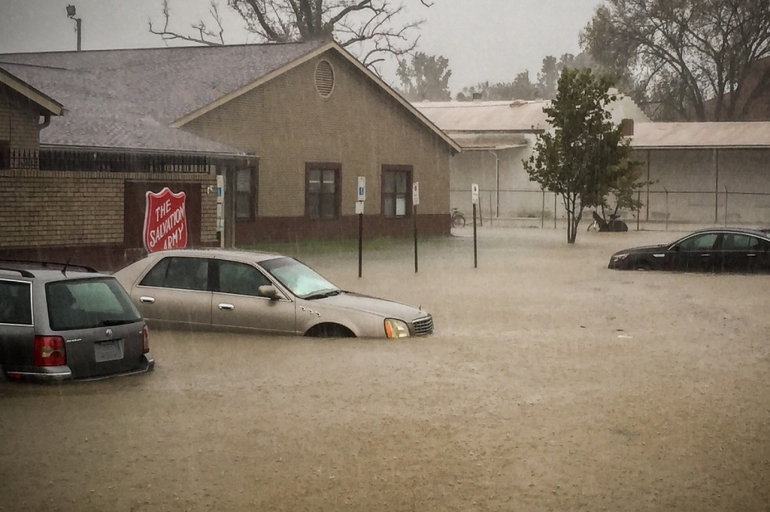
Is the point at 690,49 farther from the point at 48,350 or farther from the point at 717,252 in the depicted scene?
the point at 48,350

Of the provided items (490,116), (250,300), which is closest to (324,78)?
(250,300)

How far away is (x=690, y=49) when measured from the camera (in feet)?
242

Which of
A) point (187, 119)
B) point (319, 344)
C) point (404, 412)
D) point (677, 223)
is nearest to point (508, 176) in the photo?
point (677, 223)

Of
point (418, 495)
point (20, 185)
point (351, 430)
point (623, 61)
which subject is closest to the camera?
point (418, 495)

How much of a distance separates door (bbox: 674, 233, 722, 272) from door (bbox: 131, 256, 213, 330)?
15.6 m

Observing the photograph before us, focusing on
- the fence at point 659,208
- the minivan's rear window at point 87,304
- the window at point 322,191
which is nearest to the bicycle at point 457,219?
the fence at point 659,208

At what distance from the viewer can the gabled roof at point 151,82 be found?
29422mm

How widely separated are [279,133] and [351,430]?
28174mm

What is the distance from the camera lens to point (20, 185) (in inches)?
871

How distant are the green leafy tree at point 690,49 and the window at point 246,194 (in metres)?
44.4

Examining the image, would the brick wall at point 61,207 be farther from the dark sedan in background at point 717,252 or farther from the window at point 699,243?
the window at point 699,243

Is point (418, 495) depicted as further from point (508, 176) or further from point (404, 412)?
point (508, 176)

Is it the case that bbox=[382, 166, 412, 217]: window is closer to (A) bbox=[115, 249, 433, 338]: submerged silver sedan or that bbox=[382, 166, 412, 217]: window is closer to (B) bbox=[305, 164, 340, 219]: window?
(B) bbox=[305, 164, 340, 219]: window

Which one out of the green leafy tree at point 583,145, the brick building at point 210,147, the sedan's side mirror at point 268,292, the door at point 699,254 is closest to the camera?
the sedan's side mirror at point 268,292
